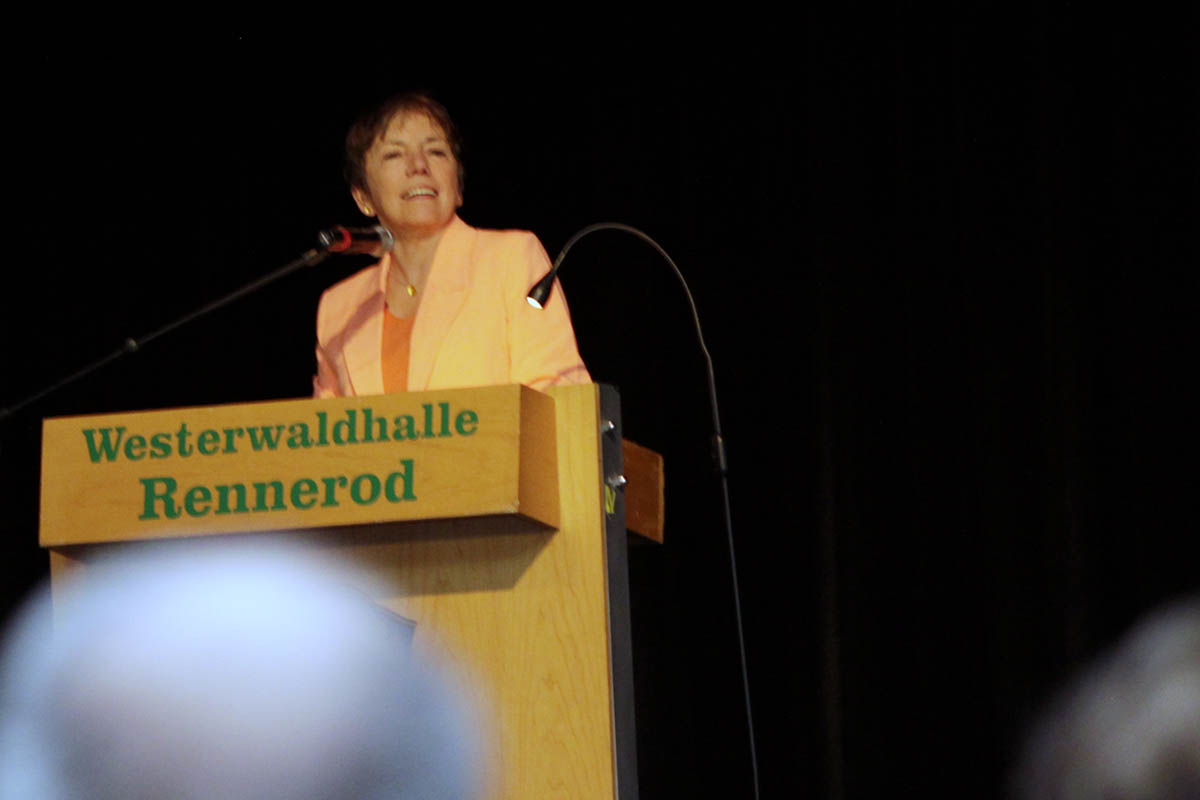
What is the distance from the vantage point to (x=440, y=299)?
304 centimetres

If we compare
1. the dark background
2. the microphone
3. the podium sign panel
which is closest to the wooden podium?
the podium sign panel

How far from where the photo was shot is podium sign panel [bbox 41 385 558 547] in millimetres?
1696

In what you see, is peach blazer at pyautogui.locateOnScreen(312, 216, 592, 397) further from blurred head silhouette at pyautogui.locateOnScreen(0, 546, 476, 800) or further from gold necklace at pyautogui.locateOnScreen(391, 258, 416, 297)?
blurred head silhouette at pyautogui.locateOnScreen(0, 546, 476, 800)

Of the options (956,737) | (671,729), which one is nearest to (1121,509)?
(956,737)

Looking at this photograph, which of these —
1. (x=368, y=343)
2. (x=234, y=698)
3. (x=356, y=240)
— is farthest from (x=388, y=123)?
(x=234, y=698)

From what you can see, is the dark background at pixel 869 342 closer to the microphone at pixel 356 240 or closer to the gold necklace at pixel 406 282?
the gold necklace at pixel 406 282

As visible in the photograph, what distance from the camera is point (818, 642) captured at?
3.13m

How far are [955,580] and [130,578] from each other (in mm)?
1782

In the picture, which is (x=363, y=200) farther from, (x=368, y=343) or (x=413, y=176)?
(x=368, y=343)

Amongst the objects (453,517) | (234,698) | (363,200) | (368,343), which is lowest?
(234,698)

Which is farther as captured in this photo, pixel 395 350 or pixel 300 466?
pixel 395 350

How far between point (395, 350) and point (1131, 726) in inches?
61.3

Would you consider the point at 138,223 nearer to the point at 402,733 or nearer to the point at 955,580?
the point at 955,580

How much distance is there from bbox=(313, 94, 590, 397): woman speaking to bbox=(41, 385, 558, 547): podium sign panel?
3.52 ft
